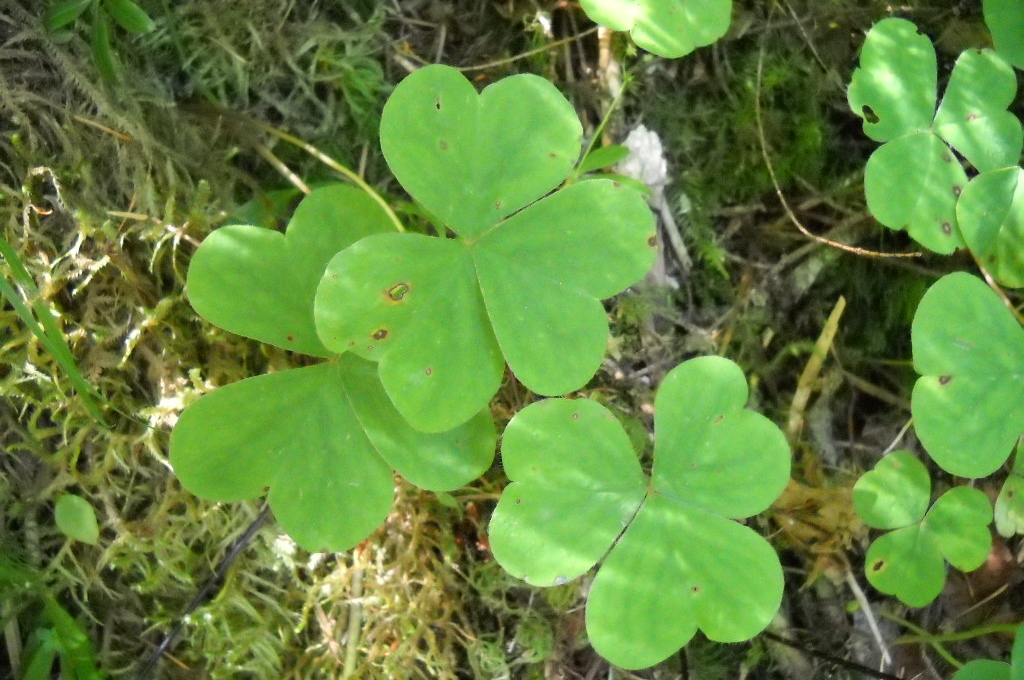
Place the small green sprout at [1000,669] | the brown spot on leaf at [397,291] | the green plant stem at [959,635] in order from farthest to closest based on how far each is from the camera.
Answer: the green plant stem at [959,635] → the small green sprout at [1000,669] → the brown spot on leaf at [397,291]

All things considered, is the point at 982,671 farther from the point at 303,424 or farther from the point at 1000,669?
the point at 303,424

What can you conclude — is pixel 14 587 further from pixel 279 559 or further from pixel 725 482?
pixel 725 482

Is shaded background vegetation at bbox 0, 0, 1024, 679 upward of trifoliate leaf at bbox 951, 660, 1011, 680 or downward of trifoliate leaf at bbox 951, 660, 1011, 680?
upward

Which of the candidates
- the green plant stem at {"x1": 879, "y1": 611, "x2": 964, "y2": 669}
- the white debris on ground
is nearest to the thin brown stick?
Result: the white debris on ground

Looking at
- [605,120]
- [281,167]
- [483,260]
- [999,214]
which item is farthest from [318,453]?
[999,214]

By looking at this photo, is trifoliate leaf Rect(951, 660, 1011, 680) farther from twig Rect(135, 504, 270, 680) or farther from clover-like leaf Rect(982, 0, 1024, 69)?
twig Rect(135, 504, 270, 680)

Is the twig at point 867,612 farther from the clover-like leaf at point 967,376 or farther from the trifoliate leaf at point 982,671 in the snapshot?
the clover-like leaf at point 967,376

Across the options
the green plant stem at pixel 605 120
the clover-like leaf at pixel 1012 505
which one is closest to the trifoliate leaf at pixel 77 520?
the green plant stem at pixel 605 120
